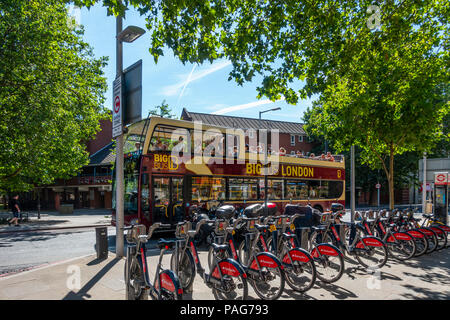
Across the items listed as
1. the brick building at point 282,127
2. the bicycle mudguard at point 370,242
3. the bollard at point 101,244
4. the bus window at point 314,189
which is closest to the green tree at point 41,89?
the bollard at point 101,244

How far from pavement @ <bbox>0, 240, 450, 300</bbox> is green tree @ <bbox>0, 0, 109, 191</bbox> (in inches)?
494

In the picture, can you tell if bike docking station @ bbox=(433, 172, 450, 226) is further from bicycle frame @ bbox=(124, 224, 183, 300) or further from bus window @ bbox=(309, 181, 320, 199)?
bicycle frame @ bbox=(124, 224, 183, 300)

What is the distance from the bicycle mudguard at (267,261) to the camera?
443 cm

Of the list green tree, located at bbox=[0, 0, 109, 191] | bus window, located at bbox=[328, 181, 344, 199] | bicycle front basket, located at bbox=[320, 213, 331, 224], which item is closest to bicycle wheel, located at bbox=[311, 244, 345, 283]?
bicycle front basket, located at bbox=[320, 213, 331, 224]

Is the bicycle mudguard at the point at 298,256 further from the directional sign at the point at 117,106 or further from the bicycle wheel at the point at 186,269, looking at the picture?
the directional sign at the point at 117,106

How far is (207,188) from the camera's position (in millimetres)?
12320

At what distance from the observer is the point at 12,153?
18.1m

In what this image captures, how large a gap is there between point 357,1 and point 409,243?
7.30 metres

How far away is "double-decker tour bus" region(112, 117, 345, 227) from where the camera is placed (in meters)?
10.9

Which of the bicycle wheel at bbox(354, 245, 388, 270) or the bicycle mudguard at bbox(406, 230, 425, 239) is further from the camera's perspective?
the bicycle mudguard at bbox(406, 230, 425, 239)

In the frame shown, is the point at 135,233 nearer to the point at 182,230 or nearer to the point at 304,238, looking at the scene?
the point at 182,230

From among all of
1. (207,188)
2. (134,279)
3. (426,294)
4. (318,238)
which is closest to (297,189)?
(207,188)
